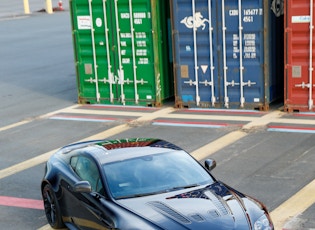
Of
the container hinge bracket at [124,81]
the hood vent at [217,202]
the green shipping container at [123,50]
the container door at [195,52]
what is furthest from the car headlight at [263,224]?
the container hinge bracket at [124,81]

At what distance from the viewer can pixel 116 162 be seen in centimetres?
877

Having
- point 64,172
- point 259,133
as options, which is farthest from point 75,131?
point 64,172

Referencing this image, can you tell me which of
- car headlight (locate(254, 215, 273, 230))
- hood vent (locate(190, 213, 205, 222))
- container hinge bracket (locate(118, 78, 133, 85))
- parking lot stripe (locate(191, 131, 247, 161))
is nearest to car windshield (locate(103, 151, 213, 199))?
hood vent (locate(190, 213, 205, 222))

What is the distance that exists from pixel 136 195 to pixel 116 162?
0.72 meters

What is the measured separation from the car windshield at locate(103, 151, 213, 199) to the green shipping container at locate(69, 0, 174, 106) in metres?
9.54

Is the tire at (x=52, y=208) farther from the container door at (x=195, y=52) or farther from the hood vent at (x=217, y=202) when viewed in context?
the container door at (x=195, y=52)

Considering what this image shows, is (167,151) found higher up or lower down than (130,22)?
lower down

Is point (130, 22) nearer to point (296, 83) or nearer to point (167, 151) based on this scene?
point (296, 83)

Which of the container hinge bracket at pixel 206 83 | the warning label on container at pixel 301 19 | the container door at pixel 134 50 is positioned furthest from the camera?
the container door at pixel 134 50

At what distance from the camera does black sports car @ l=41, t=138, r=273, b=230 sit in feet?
25.1

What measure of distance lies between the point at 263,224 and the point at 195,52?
10.3 m

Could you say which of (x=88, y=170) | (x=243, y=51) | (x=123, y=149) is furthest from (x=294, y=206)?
(x=243, y=51)

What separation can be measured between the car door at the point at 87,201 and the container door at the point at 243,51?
848 cm

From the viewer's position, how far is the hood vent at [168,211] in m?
7.56
